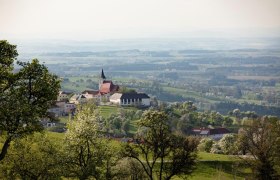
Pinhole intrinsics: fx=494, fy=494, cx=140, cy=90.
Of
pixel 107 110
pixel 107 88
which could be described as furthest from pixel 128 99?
pixel 107 110

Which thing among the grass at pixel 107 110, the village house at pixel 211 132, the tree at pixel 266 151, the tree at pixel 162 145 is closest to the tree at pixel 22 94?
the tree at pixel 162 145

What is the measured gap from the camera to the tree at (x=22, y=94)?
2703cm

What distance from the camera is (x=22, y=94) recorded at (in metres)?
28.1

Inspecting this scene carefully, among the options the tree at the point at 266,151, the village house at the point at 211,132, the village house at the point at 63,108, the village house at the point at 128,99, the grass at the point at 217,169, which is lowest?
the village house at the point at 211,132

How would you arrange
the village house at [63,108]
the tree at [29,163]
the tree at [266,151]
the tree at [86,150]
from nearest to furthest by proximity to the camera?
the tree at [29,163], the tree at [86,150], the tree at [266,151], the village house at [63,108]

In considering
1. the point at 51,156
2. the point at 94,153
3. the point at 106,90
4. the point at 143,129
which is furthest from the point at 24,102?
the point at 106,90

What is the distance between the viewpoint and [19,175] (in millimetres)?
32000

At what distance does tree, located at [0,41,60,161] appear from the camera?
27.0m

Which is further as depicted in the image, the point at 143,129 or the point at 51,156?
the point at 143,129

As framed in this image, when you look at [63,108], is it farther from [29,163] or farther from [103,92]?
[29,163]

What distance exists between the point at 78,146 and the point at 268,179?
1551 cm

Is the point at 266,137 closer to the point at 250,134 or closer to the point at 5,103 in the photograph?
the point at 250,134

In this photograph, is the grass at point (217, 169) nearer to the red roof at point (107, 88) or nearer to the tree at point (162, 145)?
the tree at point (162, 145)

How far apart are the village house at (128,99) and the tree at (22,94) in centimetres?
14882
